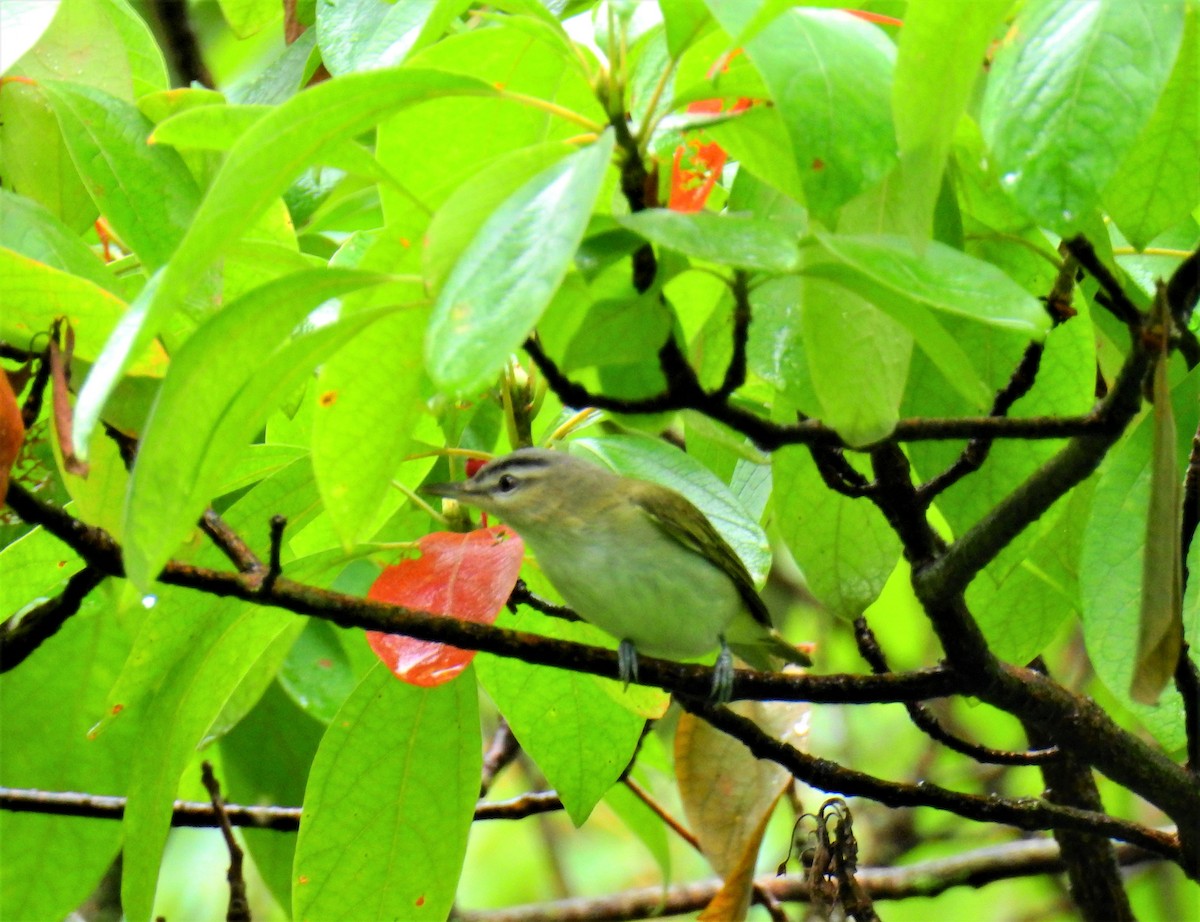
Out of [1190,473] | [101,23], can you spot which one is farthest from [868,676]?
[101,23]

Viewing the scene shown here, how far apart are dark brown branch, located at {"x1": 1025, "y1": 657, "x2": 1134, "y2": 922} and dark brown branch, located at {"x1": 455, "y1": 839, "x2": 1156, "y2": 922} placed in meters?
0.34

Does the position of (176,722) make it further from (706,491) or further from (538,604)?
(706,491)

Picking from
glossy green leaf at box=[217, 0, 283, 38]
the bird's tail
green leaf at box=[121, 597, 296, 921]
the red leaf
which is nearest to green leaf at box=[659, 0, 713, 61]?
the red leaf

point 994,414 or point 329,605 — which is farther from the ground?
point 994,414

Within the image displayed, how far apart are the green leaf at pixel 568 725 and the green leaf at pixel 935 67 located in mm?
1157

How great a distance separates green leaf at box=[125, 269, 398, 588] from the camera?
1125mm

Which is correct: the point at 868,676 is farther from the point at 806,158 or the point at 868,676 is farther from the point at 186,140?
the point at 186,140

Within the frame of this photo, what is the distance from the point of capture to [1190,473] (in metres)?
1.76

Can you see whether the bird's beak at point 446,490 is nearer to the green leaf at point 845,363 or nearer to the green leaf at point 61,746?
the green leaf at point 61,746

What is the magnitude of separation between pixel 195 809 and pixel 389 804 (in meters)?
0.74

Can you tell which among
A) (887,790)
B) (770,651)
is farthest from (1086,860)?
(887,790)

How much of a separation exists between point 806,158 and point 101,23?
3.81ft

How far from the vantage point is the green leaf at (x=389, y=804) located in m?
1.94

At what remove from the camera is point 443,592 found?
1.69 meters
